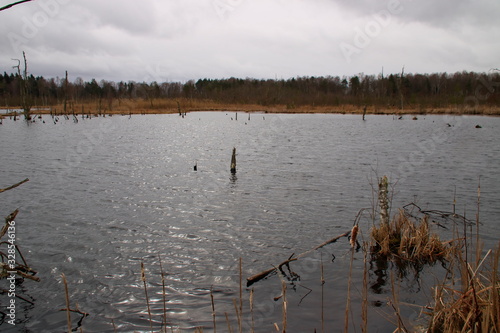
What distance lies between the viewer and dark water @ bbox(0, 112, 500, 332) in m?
5.85

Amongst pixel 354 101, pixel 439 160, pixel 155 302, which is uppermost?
A: pixel 354 101

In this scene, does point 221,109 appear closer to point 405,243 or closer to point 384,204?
point 384,204

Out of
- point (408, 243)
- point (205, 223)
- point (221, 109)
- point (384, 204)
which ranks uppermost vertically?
point (221, 109)

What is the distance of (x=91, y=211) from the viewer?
10.8 meters

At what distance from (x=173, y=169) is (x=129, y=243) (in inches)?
378

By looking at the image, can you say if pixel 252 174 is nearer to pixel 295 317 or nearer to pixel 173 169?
pixel 173 169

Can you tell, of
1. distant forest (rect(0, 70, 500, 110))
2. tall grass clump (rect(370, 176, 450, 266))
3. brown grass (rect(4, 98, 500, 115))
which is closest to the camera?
tall grass clump (rect(370, 176, 450, 266))

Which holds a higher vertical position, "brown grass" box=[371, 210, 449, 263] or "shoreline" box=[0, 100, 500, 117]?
"shoreline" box=[0, 100, 500, 117]

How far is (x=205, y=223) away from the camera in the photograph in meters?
9.95

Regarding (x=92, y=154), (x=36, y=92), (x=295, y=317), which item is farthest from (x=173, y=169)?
(x=36, y=92)

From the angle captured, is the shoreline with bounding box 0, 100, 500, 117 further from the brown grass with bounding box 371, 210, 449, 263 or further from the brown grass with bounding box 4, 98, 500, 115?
the brown grass with bounding box 371, 210, 449, 263

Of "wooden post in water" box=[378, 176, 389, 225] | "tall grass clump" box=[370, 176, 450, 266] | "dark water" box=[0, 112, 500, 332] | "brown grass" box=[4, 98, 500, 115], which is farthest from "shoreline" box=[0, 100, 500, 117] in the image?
"tall grass clump" box=[370, 176, 450, 266]

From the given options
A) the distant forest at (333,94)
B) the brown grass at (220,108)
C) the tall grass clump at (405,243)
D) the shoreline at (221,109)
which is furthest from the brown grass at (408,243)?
the brown grass at (220,108)

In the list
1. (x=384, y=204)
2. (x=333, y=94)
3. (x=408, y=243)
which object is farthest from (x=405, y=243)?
(x=333, y=94)
